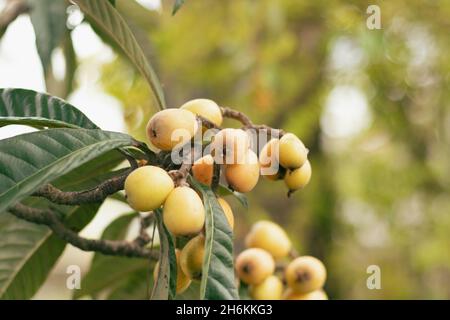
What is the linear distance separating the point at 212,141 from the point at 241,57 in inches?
83.3

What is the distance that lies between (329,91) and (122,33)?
254cm

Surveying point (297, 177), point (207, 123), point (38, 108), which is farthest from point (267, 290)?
point (38, 108)

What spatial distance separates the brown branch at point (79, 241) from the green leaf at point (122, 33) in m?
0.26

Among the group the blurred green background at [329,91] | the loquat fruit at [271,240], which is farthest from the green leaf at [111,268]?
the blurred green background at [329,91]

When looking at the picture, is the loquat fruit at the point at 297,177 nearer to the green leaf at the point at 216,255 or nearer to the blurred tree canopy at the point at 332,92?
the green leaf at the point at 216,255

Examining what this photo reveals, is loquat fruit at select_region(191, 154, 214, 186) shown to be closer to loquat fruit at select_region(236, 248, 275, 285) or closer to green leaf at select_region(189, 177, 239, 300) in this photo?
green leaf at select_region(189, 177, 239, 300)

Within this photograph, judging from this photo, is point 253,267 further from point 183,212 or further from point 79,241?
point 183,212

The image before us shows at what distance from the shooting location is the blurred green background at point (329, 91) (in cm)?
287

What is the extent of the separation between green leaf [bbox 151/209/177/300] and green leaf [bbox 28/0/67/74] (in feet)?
0.90

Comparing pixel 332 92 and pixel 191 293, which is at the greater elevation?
pixel 332 92

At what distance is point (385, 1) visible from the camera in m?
2.85

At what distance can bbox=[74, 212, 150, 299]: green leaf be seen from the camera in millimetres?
1312

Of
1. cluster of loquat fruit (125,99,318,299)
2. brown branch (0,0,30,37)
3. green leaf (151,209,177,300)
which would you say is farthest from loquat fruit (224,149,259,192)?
brown branch (0,0,30,37)

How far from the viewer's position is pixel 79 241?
1.11 meters
